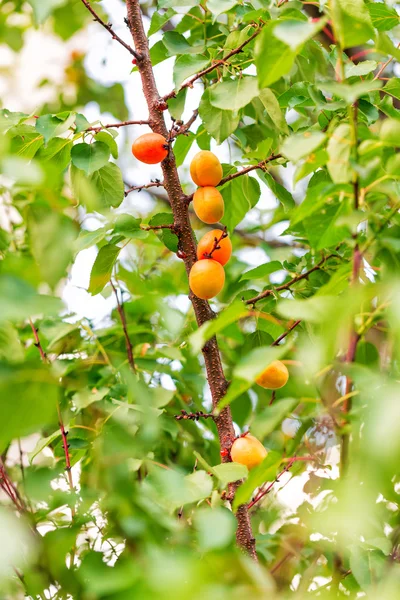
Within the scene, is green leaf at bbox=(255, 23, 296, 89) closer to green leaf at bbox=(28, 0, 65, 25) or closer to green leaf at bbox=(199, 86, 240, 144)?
green leaf at bbox=(28, 0, 65, 25)

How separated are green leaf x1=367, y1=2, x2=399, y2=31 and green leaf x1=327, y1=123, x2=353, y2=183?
1.39 feet

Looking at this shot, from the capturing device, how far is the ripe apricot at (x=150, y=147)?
2.61 feet

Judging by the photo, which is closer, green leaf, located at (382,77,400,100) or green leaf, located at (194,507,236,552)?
green leaf, located at (194,507,236,552)

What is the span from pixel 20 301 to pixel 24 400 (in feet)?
0.18

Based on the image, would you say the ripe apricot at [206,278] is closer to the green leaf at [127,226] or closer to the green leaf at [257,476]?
the green leaf at [127,226]

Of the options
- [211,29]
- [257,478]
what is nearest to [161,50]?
[211,29]

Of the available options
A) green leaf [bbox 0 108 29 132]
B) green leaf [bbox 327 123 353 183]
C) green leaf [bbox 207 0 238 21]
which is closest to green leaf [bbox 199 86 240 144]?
green leaf [bbox 207 0 238 21]

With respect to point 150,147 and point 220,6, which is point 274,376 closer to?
point 150,147

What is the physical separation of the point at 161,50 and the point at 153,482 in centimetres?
72

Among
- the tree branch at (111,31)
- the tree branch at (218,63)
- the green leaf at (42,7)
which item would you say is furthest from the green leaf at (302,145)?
the tree branch at (111,31)

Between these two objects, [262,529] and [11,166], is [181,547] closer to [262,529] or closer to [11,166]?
[11,166]

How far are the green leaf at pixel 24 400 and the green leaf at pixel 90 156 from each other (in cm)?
46

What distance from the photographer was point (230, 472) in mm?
567

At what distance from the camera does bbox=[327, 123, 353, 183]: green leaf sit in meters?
0.48
